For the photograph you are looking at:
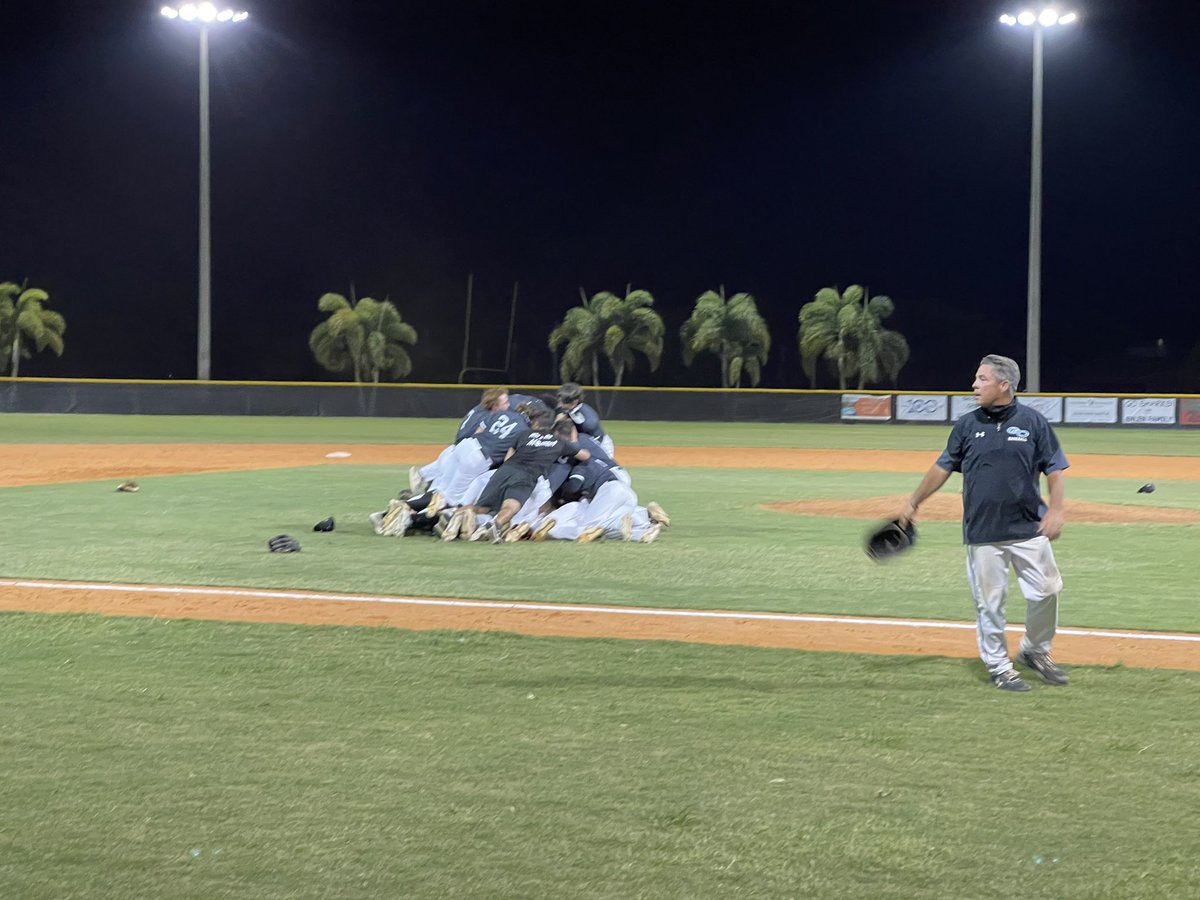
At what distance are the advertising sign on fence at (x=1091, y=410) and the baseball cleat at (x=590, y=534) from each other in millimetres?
31446

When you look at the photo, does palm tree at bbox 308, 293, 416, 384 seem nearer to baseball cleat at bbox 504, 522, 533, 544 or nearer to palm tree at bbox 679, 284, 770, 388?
palm tree at bbox 679, 284, 770, 388

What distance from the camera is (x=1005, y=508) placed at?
270 inches

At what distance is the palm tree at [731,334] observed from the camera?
3009 inches

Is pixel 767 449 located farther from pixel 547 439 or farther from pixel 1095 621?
pixel 1095 621

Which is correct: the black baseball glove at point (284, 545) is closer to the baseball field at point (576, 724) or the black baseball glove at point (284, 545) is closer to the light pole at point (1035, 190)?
the baseball field at point (576, 724)

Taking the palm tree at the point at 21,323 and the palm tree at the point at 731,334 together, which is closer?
the palm tree at the point at 731,334

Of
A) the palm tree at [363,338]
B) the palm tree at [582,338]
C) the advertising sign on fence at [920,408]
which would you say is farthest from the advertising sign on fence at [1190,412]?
the palm tree at [363,338]

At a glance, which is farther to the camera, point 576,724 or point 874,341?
point 874,341

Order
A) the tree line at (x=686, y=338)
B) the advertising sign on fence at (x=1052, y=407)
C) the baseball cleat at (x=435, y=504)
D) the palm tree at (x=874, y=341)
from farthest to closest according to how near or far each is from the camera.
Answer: the tree line at (x=686, y=338), the palm tree at (x=874, y=341), the advertising sign on fence at (x=1052, y=407), the baseball cleat at (x=435, y=504)

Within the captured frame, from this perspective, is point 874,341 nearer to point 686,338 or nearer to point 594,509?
point 686,338

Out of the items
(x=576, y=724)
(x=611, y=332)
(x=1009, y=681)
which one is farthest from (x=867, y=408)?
(x=576, y=724)

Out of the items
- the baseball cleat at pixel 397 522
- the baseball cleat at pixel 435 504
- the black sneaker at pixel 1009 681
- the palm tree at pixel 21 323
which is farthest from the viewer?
the palm tree at pixel 21 323

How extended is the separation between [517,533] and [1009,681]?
716cm

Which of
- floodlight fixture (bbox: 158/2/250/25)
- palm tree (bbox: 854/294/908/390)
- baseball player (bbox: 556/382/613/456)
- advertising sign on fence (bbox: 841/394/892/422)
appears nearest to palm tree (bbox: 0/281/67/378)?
floodlight fixture (bbox: 158/2/250/25)
